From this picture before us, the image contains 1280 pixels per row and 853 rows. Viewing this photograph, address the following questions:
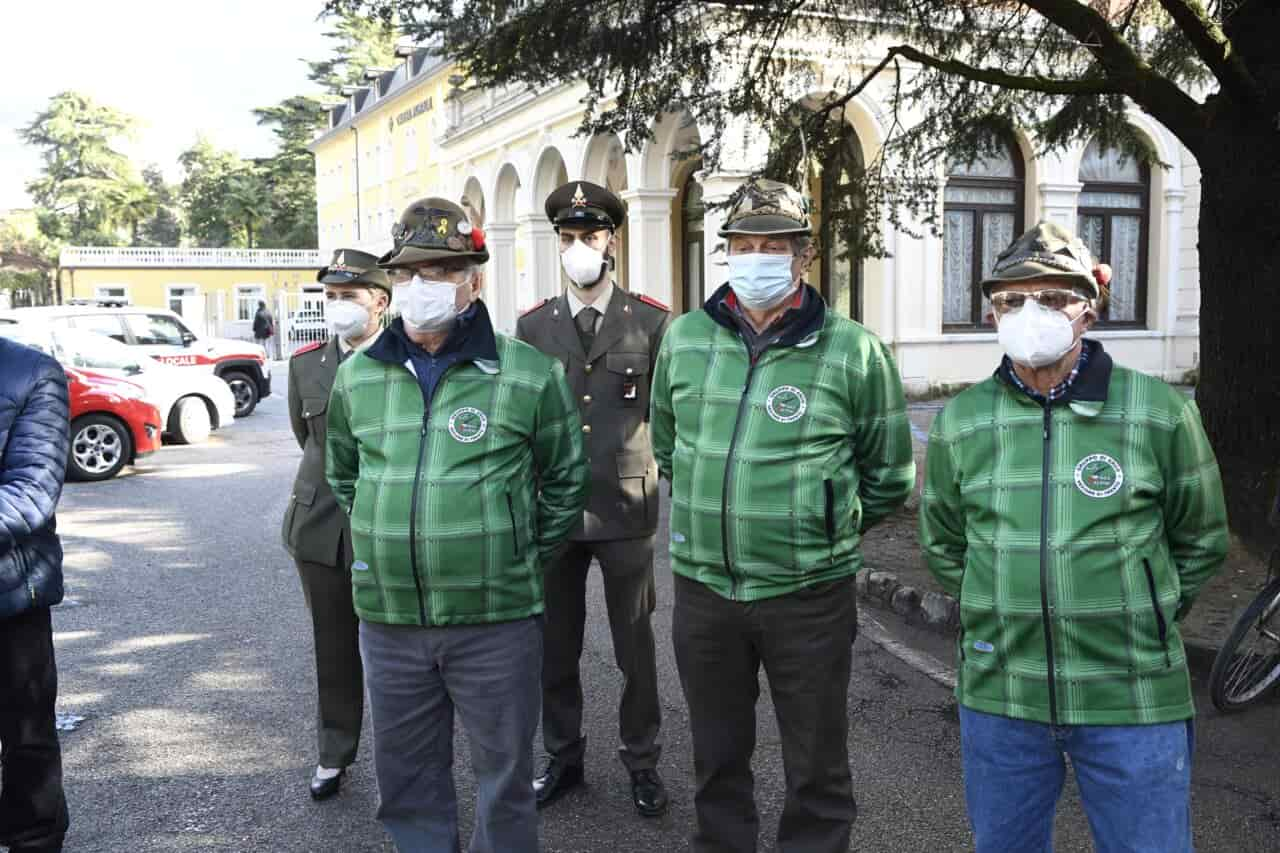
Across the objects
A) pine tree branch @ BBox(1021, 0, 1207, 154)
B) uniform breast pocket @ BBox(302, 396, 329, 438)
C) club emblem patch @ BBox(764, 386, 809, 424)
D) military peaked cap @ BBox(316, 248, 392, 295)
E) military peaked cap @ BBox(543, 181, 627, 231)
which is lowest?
uniform breast pocket @ BBox(302, 396, 329, 438)

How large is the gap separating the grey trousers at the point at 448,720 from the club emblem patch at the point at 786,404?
3.08ft

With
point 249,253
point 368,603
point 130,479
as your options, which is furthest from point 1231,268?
point 249,253

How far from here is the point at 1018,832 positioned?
2789 mm

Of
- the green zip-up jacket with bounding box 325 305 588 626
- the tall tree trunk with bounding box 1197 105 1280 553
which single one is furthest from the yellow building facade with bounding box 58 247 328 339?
the green zip-up jacket with bounding box 325 305 588 626

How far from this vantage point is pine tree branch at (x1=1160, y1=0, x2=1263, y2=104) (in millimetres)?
6531

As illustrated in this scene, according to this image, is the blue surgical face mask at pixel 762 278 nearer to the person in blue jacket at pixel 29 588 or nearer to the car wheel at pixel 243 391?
the person in blue jacket at pixel 29 588

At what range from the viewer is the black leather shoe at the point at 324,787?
4371mm

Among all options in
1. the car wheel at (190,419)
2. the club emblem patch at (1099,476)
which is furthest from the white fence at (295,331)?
the club emblem patch at (1099,476)

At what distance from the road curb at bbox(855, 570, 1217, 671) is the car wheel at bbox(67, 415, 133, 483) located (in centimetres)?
894

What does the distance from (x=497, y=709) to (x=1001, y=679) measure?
1.38 m

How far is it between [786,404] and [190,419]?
45.4ft

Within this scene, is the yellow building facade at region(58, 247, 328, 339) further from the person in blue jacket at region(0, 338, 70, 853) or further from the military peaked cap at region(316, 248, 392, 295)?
the person in blue jacket at region(0, 338, 70, 853)

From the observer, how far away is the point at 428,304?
3.38m

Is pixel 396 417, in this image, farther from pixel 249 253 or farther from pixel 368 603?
pixel 249 253
